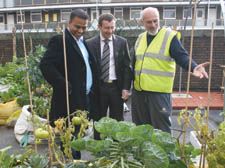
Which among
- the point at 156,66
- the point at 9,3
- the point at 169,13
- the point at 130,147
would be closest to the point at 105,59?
the point at 156,66

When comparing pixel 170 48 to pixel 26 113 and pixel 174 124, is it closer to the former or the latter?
pixel 26 113

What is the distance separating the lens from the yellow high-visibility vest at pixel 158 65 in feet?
8.30

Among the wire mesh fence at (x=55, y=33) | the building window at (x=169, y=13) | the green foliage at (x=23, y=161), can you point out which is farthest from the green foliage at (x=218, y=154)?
the building window at (x=169, y=13)

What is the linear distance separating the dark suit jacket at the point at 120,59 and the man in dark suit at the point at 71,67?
0.42 meters

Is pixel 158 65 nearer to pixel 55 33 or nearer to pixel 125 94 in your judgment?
pixel 125 94

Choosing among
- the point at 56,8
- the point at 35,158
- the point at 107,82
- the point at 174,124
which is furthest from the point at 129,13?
the point at 35,158

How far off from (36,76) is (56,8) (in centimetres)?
2242

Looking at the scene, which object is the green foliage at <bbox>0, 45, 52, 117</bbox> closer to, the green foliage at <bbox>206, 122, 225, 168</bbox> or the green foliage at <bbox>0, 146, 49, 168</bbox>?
the green foliage at <bbox>0, 146, 49, 168</bbox>

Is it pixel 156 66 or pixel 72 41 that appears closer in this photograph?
pixel 72 41

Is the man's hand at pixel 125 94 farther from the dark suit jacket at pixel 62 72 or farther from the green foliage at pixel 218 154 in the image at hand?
the green foliage at pixel 218 154

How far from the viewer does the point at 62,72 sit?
2279mm

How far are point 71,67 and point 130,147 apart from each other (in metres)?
1.33

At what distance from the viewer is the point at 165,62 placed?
2551 millimetres

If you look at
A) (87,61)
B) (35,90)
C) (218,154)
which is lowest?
(35,90)
